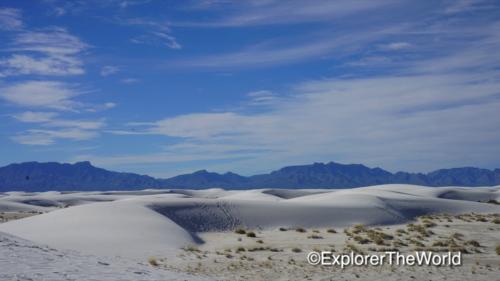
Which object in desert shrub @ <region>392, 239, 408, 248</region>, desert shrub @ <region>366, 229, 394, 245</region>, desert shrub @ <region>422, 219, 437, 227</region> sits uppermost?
desert shrub @ <region>422, 219, 437, 227</region>

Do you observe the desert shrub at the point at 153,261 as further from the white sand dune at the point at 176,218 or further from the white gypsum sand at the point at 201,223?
the white sand dune at the point at 176,218

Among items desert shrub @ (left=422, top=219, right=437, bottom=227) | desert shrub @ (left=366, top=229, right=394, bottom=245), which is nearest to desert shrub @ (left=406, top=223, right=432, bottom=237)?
desert shrub @ (left=422, top=219, right=437, bottom=227)

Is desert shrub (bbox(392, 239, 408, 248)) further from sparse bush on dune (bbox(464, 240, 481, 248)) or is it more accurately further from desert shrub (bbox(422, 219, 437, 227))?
desert shrub (bbox(422, 219, 437, 227))

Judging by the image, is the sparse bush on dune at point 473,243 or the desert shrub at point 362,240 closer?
the sparse bush on dune at point 473,243

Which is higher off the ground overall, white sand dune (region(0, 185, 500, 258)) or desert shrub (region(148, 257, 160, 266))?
white sand dune (region(0, 185, 500, 258))

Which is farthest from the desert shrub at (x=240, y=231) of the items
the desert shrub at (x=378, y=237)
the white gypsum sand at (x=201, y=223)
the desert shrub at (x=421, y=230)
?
the desert shrub at (x=421, y=230)

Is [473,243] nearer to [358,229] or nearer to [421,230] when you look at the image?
[421,230]

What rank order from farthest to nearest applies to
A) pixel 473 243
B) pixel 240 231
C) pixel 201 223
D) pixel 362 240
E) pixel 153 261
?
1. pixel 201 223
2. pixel 240 231
3. pixel 362 240
4. pixel 473 243
5. pixel 153 261

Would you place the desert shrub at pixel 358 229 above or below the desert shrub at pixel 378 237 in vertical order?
above

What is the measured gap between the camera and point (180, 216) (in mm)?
31875

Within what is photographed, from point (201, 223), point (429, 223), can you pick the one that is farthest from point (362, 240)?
point (201, 223)

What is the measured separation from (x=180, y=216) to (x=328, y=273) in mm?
16922

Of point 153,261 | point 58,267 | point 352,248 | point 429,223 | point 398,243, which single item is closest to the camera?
point 58,267

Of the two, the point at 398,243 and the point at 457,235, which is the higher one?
the point at 457,235
